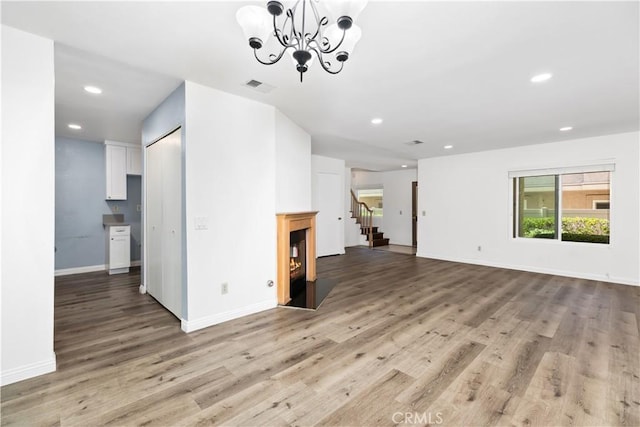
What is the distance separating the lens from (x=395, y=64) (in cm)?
243

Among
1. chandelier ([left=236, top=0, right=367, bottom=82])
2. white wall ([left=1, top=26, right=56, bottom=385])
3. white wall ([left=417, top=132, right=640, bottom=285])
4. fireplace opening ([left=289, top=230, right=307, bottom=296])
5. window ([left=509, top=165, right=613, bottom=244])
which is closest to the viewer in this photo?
chandelier ([left=236, top=0, right=367, bottom=82])

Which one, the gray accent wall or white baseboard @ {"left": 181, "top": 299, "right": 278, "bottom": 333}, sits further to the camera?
the gray accent wall

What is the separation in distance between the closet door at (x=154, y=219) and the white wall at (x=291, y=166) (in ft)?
4.83

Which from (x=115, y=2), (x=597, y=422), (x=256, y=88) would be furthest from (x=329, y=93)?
(x=597, y=422)

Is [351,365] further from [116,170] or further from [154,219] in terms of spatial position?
[116,170]

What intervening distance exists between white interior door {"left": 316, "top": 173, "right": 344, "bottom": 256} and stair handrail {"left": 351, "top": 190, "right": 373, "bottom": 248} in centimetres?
150

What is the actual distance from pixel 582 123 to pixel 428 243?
12.4 feet

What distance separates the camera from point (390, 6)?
1.71 meters

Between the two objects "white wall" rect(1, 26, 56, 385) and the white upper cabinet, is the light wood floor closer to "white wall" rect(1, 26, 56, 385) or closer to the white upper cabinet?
"white wall" rect(1, 26, 56, 385)

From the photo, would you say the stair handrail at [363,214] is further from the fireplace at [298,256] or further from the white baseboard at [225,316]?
the white baseboard at [225,316]

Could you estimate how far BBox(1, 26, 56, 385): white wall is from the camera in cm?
197

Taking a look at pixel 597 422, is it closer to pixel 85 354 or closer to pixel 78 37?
pixel 85 354

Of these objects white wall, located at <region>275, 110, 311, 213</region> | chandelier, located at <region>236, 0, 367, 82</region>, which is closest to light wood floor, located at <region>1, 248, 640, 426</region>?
white wall, located at <region>275, 110, 311, 213</region>

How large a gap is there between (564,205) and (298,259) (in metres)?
5.08
